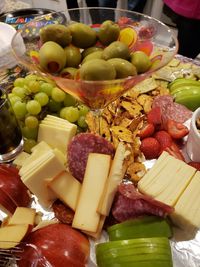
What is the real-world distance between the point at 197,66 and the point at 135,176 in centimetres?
51

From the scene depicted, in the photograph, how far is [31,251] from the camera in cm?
49

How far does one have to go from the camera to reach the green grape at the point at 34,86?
2.32 feet

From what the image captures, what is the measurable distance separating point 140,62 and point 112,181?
24cm

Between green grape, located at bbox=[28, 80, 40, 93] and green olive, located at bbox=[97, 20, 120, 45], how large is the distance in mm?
197

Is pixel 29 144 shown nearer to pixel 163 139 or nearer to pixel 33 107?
pixel 33 107

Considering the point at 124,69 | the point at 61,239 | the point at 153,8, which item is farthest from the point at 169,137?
the point at 153,8

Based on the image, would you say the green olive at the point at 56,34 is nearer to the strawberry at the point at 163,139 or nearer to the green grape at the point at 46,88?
the green grape at the point at 46,88

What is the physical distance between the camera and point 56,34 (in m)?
0.59

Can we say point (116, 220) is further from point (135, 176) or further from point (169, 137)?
point (169, 137)

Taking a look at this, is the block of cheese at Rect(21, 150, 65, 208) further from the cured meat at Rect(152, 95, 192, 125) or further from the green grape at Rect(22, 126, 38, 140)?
the cured meat at Rect(152, 95, 192, 125)

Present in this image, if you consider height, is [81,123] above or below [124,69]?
below

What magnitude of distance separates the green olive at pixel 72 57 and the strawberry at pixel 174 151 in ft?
0.96

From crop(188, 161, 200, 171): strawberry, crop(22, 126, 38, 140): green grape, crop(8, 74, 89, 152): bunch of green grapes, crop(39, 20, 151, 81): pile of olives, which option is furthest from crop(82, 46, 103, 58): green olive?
crop(188, 161, 200, 171): strawberry

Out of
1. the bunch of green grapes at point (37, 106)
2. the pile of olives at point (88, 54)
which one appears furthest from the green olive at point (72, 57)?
the bunch of green grapes at point (37, 106)
